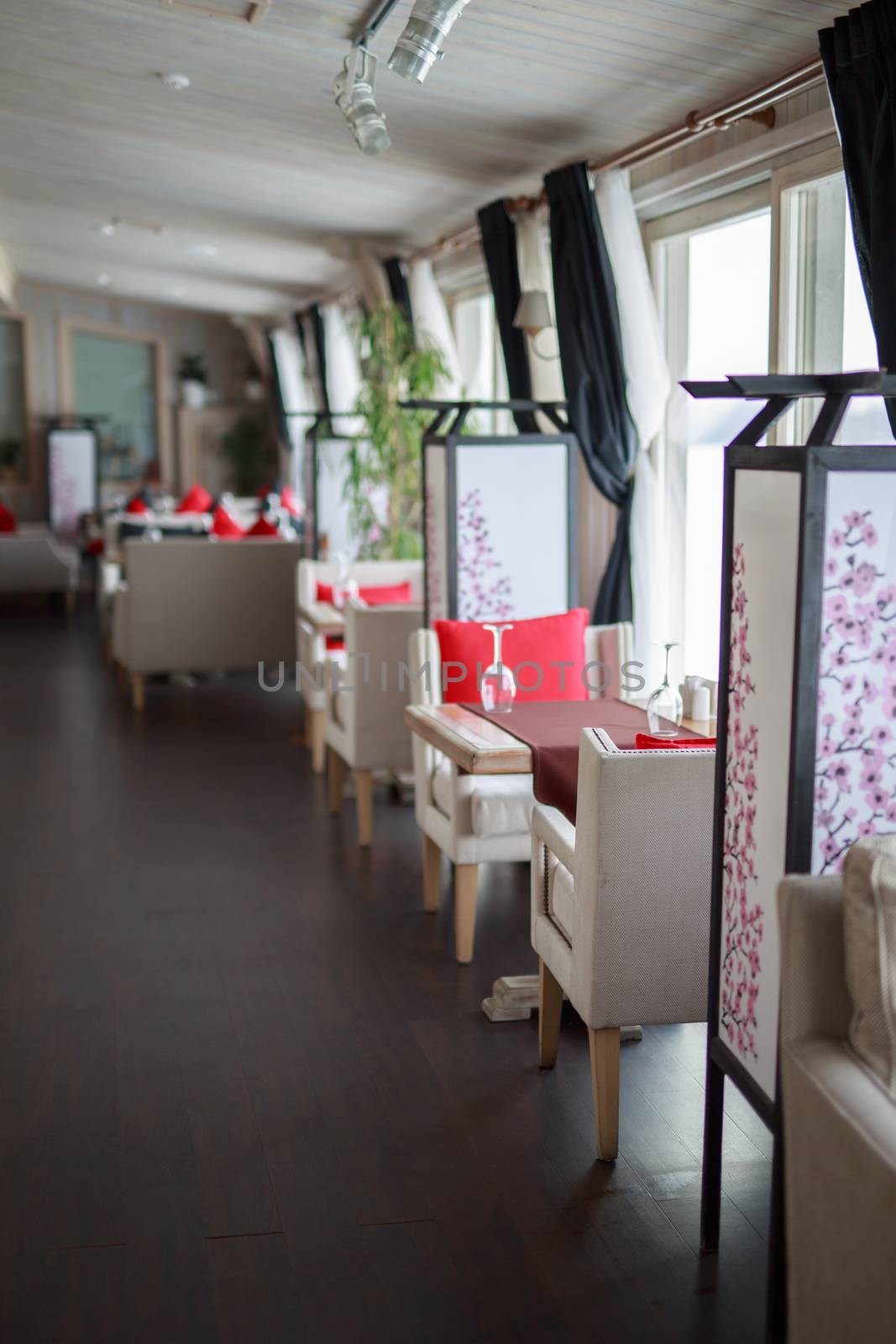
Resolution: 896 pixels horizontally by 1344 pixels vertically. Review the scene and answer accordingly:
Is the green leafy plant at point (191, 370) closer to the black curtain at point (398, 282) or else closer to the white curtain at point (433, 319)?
the black curtain at point (398, 282)

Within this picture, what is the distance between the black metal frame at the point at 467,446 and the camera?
5.02 metres

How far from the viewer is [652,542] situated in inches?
211

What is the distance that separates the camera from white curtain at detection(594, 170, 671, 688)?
5.21 meters

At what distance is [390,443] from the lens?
24.4 feet

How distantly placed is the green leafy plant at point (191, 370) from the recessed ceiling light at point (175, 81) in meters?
10.0

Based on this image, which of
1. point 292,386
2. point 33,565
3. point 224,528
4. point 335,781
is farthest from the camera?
point 292,386

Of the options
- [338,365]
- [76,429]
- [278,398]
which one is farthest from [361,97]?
[76,429]

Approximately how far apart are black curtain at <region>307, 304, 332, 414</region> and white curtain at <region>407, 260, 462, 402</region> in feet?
10.0

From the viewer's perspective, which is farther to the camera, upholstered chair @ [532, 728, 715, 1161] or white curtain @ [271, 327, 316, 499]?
white curtain @ [271, 327, 316, 499]

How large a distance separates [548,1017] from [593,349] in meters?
2.93

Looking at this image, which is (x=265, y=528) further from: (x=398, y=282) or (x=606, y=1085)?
(x=606, y=1085)

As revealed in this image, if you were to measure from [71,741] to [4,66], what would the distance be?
320 cm

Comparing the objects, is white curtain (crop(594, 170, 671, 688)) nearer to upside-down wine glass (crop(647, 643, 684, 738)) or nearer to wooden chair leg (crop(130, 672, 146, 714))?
upside-down wine glass (crop(647, 643, 684, 738))

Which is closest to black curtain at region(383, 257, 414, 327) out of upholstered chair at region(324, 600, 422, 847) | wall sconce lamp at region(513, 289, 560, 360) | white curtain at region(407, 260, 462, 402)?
white curtain at region(407, 260, 462, 402)
